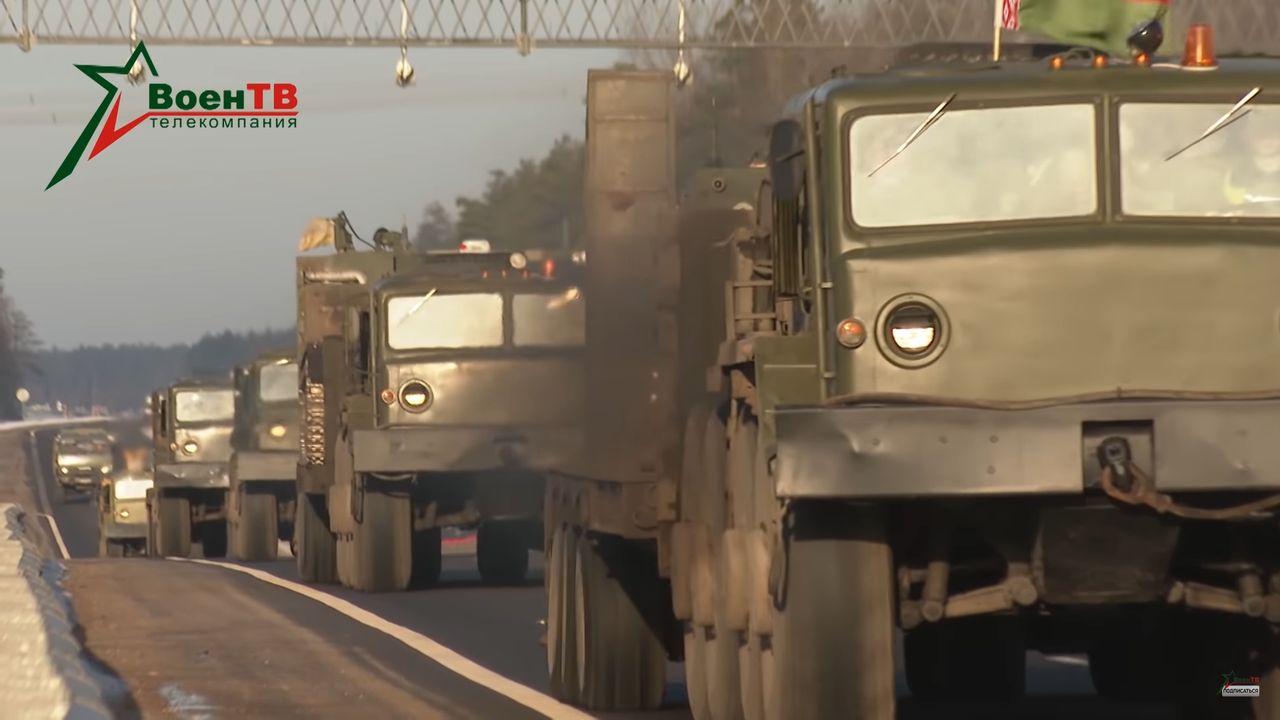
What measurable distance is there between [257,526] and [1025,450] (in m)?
27.9

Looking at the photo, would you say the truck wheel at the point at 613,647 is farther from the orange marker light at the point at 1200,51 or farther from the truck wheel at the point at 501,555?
the truck wheel at the point at 501,555

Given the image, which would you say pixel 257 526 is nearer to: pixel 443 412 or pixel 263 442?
pixel 263 442

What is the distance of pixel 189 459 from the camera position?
4247cm

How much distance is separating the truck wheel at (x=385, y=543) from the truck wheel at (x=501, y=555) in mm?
1675

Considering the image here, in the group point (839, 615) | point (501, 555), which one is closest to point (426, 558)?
point (501, 555)

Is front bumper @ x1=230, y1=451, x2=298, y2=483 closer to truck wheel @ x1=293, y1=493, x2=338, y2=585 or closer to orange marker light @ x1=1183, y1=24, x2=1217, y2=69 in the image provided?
truck wheel @ x1=293, y1=493, x2=338, y2=585

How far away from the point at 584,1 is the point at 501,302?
19.5 meters

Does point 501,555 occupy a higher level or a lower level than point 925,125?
lower

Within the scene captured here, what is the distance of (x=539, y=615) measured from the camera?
21.4 m

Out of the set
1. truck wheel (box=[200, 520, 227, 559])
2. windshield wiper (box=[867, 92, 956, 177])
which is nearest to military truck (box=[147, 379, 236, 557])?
truck wheel (box=[200, 520, 227, 559])

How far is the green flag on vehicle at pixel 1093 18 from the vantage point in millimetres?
12031

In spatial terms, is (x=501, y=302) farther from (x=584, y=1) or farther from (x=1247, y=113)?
(x=584, y=1)

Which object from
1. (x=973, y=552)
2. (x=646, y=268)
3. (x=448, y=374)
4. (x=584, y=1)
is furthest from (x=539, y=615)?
(x=584, y=1)

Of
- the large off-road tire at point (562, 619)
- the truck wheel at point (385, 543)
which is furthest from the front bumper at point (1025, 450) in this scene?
the truck wheel at point (385, 543)
